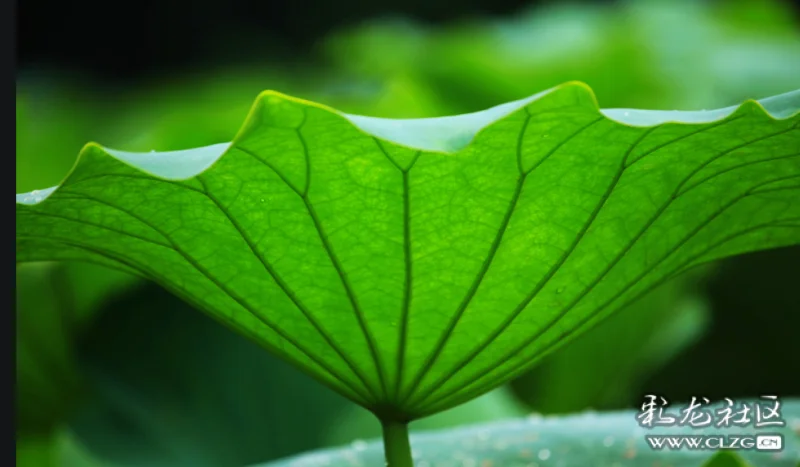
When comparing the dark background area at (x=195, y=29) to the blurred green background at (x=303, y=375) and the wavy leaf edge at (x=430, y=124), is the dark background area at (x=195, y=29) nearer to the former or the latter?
the blurred green background at (x=303, y=375)

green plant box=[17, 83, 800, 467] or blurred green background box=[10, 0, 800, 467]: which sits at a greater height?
blurred green background box=[10, 0, 800, 467]

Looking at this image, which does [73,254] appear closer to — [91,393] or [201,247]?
[201,247]

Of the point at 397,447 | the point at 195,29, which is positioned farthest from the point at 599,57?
the point at 195,29

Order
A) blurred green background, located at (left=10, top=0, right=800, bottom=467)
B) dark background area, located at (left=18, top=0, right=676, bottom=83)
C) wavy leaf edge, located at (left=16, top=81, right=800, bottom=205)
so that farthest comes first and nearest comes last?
dark background area, located at (left=18, top=0, right=676, bottom=83)
blurred green background, located at (left=10, top=0, right=800, bottom=467)
wavy leaf edge, located at (left=16, top=81, right=800, bottom=205)

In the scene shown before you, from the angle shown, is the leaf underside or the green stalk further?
the green stalk

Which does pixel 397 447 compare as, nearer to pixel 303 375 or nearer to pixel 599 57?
pixel 303 375

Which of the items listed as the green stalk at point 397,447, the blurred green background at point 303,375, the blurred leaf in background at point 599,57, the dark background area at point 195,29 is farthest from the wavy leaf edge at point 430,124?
the dark background area at point 195,29

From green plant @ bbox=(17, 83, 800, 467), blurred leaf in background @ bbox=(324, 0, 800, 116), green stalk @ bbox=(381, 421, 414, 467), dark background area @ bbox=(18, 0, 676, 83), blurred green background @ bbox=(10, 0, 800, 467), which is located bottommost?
green stalk @ bbox=(381, 421, 414, 467)

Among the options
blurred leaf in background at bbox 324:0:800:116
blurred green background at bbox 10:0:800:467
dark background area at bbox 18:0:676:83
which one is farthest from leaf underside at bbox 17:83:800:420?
dark background area at bbox 18:0:676:83

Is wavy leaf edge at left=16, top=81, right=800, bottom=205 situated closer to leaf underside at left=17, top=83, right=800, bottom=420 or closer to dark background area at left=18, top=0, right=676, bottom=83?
leaf underside at left=17, top=83, right=800, bottom=420
